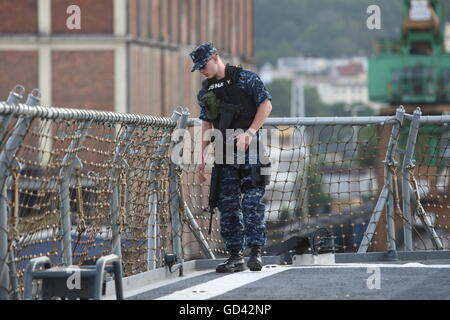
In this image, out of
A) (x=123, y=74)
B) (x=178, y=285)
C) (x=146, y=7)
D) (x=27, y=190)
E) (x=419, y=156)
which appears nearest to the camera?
(x=27, y=190)

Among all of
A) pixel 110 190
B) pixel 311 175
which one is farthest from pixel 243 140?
pixel 311 175

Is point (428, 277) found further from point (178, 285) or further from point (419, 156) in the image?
point (419, 156)

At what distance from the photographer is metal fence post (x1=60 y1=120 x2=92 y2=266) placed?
832 centimetres

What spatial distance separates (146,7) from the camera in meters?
56.3

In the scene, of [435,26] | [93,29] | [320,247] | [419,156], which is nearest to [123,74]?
[93,29]

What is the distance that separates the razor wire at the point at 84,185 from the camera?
25.1 feet

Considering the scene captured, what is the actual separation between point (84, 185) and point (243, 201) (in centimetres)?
168

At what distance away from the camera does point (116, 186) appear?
9.41 m

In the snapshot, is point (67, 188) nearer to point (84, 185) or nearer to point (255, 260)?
point (84, 185)

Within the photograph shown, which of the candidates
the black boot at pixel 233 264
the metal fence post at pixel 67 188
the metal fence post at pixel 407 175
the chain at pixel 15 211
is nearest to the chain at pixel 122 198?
the black boot at pixel 233 264

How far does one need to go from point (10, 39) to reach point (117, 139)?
4421 cm

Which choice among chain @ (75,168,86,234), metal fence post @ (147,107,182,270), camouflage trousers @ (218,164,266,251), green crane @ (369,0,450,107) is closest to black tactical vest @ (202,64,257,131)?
camouflage trousers @ (218,164,266,251)

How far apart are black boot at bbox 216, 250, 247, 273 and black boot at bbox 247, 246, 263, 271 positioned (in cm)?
6

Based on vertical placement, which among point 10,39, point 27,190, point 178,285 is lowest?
point 178,285
